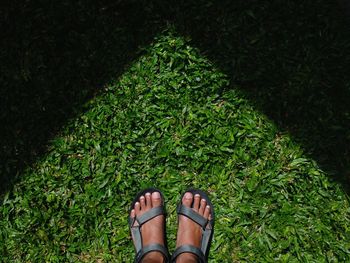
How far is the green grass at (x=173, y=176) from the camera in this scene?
3670 mm

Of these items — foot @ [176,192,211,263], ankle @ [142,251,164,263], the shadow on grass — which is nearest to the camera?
ankle @ [142,251,164,263]

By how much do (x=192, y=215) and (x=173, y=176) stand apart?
41 centimetres

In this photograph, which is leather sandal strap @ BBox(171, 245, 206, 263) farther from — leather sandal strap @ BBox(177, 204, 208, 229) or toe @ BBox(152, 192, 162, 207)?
toe @ BBox(152, 192, 162, 207)

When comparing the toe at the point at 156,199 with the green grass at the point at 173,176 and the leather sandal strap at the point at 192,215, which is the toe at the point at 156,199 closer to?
the green grass at the point at 173,176

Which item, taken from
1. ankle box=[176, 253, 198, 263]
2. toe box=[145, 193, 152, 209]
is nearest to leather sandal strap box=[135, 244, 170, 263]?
ankle box=[176, 253, 198, 263]

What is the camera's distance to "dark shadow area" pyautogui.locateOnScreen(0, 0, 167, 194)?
3.90m

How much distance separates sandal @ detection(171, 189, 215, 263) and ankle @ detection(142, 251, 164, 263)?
0.42 ft

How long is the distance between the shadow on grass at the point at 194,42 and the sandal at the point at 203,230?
1.05m

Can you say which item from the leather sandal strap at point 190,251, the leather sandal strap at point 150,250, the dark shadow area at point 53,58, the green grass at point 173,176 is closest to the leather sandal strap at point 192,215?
the green grass at point 173,176

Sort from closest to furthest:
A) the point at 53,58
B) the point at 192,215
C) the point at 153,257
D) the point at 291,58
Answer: the point at 153,257, the point at 192,215, the point at 291,58, the point at 53,58

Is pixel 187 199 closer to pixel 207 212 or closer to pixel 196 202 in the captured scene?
pixel 196 202

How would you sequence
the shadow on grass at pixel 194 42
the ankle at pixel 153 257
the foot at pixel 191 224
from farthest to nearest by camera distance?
the shadow on grass at pixel 194 42, the foot at pixel 191 224, the ankle at pixel 153 257

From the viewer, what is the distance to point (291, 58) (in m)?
3.91

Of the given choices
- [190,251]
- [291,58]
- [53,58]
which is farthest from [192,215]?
[53,58]
